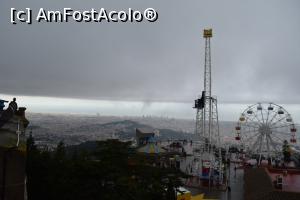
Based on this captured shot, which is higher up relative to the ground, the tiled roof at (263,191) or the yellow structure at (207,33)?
the yellow structure at (207,33)

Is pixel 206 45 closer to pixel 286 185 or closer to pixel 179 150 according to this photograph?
pixel 179 150

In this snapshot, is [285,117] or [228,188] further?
[285,117]

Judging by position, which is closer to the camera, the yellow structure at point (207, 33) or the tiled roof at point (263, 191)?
the tiled roof at point (263, 191)

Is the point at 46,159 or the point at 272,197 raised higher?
the point at 46,159

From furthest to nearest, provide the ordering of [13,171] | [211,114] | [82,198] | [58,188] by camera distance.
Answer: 1. [211,114]
2. [58,188]
3. [82,198]
4. [13,171]

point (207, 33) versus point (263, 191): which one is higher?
point (207, 33)

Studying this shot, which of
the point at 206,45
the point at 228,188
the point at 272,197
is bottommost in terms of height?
the point at 228,188

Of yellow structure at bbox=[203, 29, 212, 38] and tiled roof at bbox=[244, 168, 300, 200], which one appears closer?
tiled roof at bbox=[244, 168, 300, 200]

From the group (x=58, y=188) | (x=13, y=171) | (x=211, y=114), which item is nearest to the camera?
(x=13, y=171)

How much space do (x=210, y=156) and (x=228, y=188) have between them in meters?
6.81

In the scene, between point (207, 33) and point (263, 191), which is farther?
point (207, 33)

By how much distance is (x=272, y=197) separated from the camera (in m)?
19.5

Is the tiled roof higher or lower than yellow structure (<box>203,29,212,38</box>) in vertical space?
lower

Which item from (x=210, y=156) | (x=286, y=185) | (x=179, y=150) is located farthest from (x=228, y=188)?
(x=179, y=150)
